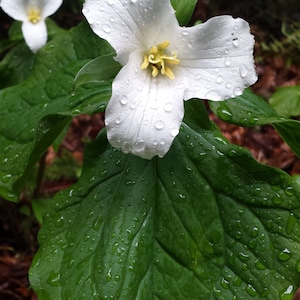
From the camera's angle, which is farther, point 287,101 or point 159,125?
point 287,101

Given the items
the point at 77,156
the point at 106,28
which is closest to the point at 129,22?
the point at 106,28

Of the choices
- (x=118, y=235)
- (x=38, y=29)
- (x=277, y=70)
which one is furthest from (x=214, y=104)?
(x=277, y=70)

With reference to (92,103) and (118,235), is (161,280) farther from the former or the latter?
(92,103)

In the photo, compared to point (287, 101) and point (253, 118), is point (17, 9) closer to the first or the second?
point (253, 118)

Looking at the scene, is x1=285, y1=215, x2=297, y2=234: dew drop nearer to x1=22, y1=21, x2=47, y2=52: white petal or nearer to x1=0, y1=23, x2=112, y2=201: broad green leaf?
x1=0, y1=23, x2=112, y2=201: broad green leaf

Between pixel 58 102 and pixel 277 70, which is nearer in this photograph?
pixel 58 102

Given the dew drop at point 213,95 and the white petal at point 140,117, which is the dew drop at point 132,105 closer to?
the white petal at point 140,117
